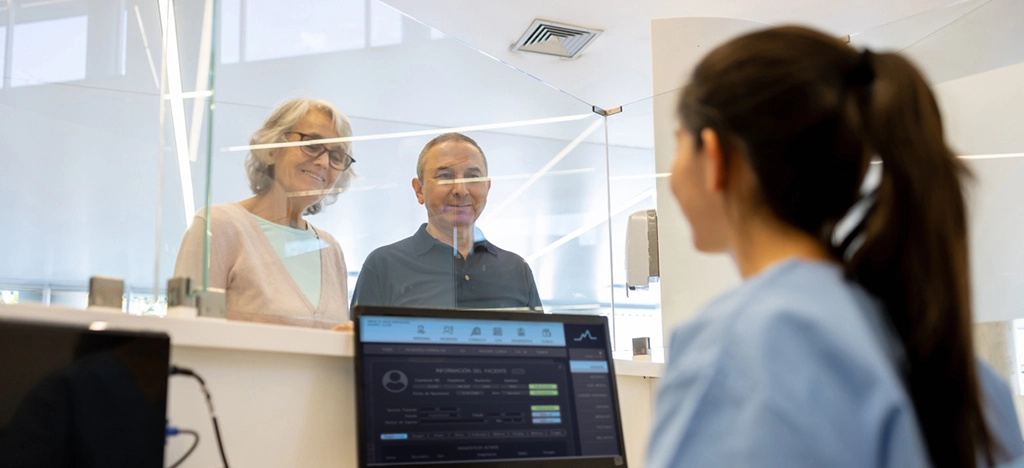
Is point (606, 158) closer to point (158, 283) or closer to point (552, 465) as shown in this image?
point (552, 465)

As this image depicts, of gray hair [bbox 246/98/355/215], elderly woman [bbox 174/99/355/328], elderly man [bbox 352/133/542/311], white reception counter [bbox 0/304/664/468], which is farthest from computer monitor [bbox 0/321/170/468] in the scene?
elderly man [bbox 352/133/542/311]

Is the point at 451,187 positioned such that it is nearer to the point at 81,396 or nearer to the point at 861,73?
the point at 81,396

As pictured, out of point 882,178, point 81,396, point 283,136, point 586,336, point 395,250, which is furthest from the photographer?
point 395,250

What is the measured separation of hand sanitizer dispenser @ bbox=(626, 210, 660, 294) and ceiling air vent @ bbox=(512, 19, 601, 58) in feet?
6.62

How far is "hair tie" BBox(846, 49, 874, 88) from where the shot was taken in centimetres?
65

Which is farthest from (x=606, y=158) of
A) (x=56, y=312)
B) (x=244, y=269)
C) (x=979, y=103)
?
(x=56, y=312)

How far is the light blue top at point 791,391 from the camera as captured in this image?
53 cm

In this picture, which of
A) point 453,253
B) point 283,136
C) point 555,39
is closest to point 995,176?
point 453,253

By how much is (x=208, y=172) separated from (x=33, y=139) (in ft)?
5.74

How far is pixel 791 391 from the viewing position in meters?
0.53

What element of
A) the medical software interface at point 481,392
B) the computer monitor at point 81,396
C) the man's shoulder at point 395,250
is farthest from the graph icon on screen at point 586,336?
the man's shoulder at point 395,250

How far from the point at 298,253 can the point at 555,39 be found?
3.01 m

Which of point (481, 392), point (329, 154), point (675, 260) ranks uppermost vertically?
point (329, 154)

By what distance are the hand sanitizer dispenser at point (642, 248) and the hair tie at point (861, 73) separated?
6.07 ft
